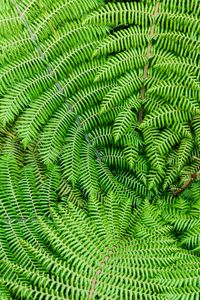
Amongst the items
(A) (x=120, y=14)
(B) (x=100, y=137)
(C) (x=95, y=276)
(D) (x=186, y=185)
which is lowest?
(C) (x=95, y=276)

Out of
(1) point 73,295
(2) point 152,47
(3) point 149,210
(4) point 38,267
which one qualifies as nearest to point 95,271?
(1) point 73,295

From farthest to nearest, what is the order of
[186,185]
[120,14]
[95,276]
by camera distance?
1. [186,185]
2. [120,14]
3. [95,276]

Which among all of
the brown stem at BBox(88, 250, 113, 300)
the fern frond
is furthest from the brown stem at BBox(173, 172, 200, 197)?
the fern frond

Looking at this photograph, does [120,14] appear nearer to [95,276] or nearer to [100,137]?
[100,137]

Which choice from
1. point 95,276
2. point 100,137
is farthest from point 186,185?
point 95,276

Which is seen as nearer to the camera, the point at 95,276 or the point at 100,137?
the point at 95,276

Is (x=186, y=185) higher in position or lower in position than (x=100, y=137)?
lower

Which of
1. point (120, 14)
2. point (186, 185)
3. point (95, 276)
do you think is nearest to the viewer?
point (95, 276)

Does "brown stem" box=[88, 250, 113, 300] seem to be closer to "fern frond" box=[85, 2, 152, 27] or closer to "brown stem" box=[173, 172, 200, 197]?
"brown stem" box=[173, 172, 200, 197]

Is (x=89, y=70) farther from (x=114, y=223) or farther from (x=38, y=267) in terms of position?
(x=38, y=267)
